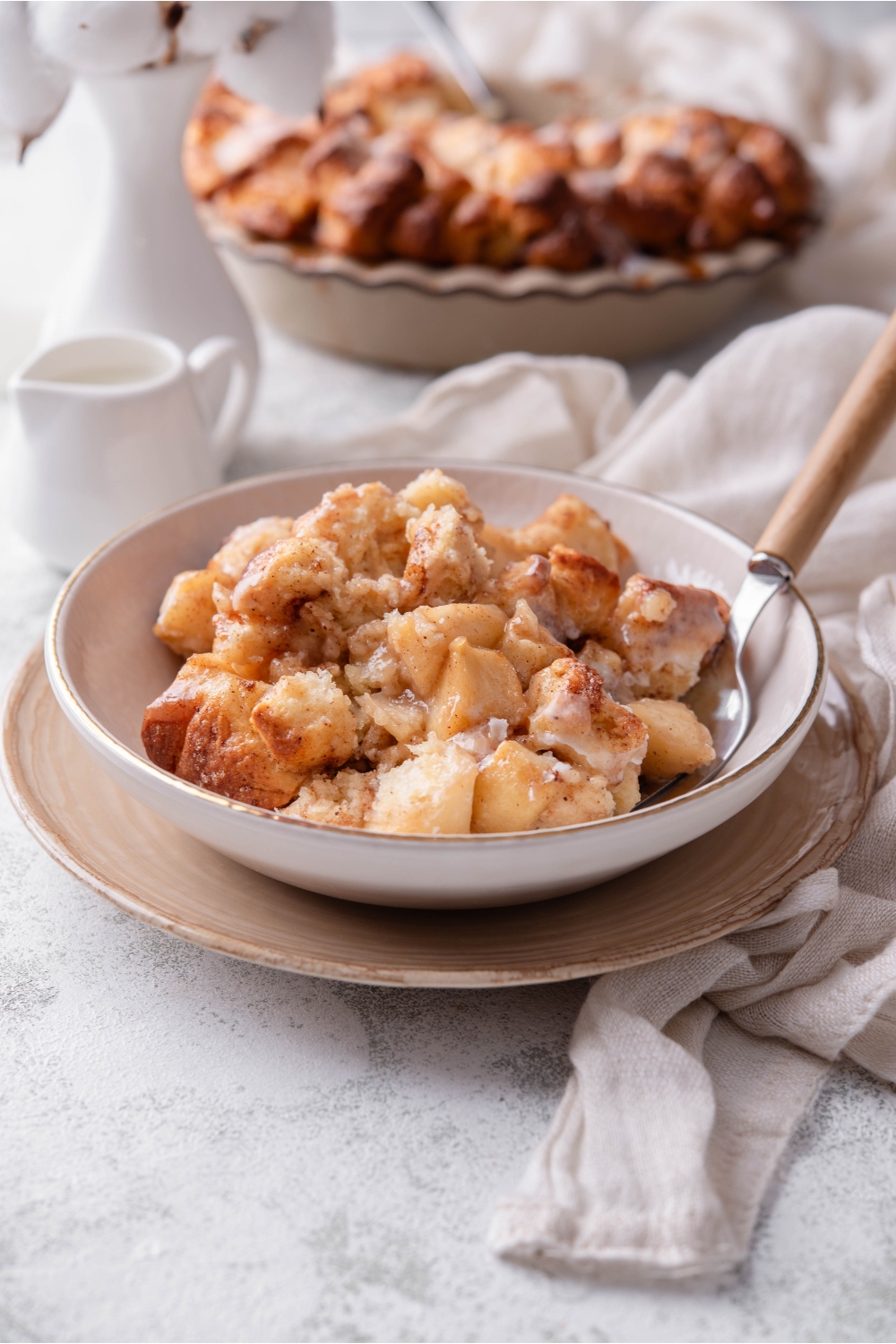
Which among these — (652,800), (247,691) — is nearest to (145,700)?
(247,691)

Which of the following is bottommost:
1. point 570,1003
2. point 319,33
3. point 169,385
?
point 570,1003

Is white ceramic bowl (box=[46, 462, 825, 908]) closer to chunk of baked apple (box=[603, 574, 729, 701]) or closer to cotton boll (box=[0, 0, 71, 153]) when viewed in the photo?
chunk of baked apple (box=[603, 574, 729, 701])

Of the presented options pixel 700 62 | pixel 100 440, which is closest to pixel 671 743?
pixel 100 440

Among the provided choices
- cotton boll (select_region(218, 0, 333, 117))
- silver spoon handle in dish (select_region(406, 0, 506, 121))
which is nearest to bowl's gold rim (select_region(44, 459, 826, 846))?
cotton boll (select_region(218, 0, 333, 117))

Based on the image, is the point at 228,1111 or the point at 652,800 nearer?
the point at 228,1111

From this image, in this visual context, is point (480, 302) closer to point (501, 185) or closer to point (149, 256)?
point (501, 185)

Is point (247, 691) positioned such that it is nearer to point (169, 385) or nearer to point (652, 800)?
point (652, 800)
